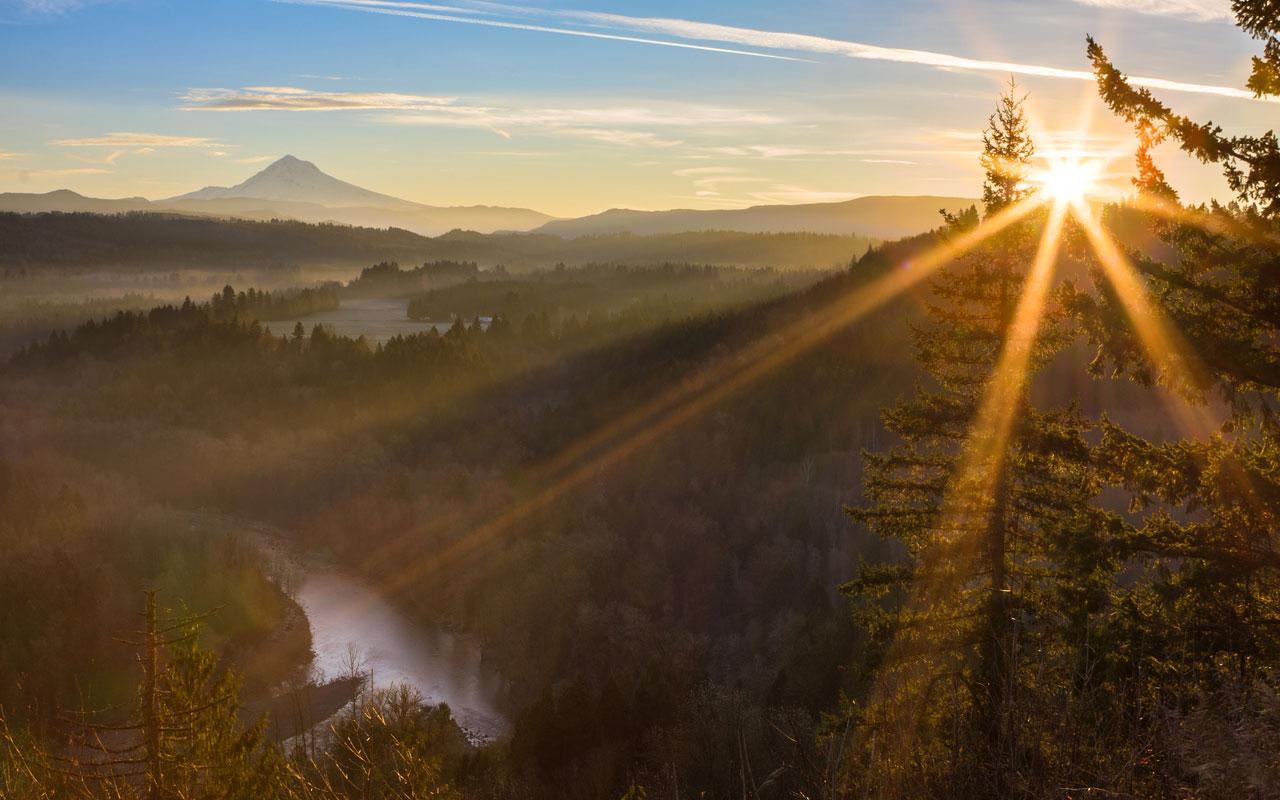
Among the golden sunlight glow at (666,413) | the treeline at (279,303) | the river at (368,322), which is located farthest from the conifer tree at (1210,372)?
the treeline at (279,303)

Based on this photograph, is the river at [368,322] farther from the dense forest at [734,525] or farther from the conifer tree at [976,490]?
the conifer tree at [976,490]

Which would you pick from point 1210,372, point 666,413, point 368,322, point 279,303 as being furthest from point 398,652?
point 279,303

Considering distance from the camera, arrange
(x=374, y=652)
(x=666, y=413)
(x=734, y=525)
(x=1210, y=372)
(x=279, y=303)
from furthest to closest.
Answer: (x=279, y=303) → (x=666, y=413) → (x=734, y=525) → (x=374, y=652) → (x=1210, y=372)

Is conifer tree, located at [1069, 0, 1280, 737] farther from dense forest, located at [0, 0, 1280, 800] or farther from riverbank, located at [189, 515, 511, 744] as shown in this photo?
riverbank, located at [189, 515, 511, 744]

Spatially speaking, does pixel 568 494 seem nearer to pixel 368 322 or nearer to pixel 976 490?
pixel 976 490

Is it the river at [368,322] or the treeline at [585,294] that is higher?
the treeline at [585,294]

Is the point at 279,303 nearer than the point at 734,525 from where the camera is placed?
No

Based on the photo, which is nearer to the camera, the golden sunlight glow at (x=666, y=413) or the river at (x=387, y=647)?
the river at (x=387, y=647)

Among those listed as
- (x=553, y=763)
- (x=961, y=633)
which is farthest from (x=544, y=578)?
(x=961, y=633)
